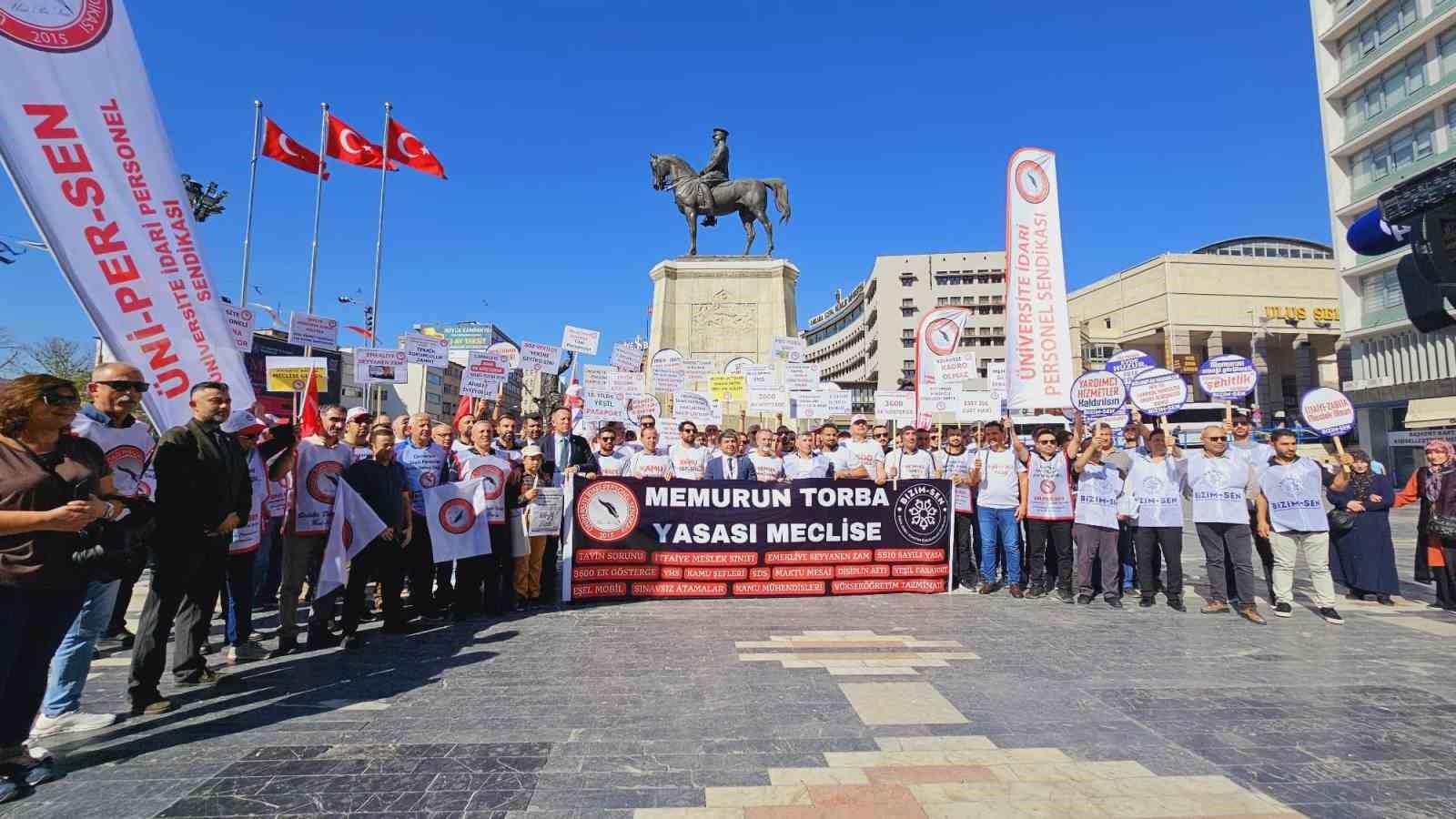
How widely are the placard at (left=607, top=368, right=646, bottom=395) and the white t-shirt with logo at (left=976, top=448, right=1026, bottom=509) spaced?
20.8 feet

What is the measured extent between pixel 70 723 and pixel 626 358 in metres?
9.99

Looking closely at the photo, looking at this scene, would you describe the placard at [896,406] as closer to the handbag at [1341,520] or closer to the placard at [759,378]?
the placard at [759,378]

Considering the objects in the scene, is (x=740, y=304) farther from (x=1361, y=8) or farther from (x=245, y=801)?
(x=1361, y=8)

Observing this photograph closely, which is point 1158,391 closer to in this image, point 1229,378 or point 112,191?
point 1229,378

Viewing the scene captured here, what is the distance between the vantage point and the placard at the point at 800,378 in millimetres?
12641

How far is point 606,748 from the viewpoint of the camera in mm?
3471

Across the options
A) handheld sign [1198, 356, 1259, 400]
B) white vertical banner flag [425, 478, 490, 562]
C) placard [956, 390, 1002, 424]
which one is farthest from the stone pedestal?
white vertical banner flag [425, 478, 490, 562]

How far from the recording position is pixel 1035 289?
866cm

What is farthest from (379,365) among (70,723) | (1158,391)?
(1158,391)

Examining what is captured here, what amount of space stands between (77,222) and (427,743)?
3.80m

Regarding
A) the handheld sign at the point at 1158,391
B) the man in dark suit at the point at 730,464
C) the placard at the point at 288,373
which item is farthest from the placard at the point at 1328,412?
the placard at the point at 288,373

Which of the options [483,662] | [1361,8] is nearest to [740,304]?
[483,662]

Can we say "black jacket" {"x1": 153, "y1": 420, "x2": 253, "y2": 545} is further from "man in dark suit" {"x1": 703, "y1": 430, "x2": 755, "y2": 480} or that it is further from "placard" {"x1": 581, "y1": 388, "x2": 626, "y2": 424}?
"placard" {"x1": 581, "y1": 388, "x2": 626, "y2": 424}

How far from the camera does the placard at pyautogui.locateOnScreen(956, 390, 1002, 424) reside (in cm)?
1084
